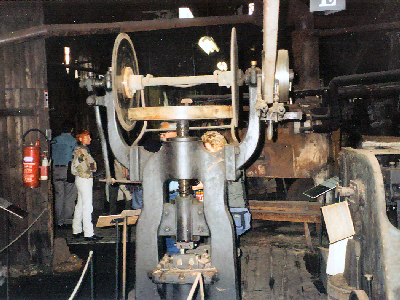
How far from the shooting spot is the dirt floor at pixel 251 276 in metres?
3.57

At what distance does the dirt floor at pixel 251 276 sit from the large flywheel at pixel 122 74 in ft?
6.35

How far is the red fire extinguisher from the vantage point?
4.26 m

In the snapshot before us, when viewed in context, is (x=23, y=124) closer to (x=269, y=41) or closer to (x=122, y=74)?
(x=122, y=74)

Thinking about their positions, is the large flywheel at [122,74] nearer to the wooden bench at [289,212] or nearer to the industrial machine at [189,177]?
the industrial machine at [189,177]

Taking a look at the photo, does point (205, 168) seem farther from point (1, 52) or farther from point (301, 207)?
point (1, 52)

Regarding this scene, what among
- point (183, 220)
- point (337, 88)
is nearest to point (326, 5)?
point (337, 88)

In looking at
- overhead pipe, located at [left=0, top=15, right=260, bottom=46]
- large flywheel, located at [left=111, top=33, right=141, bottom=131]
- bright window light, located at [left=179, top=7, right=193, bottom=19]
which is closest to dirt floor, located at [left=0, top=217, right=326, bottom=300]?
large flywheel, located at [left=111, top=33, right=141, bottom=131]

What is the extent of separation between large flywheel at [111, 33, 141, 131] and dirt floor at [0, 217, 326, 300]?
1.94 metres

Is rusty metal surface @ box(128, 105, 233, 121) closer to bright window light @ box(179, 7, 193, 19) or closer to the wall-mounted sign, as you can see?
the wall-mounted sign

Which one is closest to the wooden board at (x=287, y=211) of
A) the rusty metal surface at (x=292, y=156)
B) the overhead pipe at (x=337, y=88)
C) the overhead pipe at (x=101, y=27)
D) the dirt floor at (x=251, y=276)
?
the dirt floor at (x=251, y=276)

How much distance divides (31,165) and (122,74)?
8.67 feet

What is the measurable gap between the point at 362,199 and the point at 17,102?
428 centimetres

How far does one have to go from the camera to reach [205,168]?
2.06 m

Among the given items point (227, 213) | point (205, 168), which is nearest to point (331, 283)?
point (227, 213)
